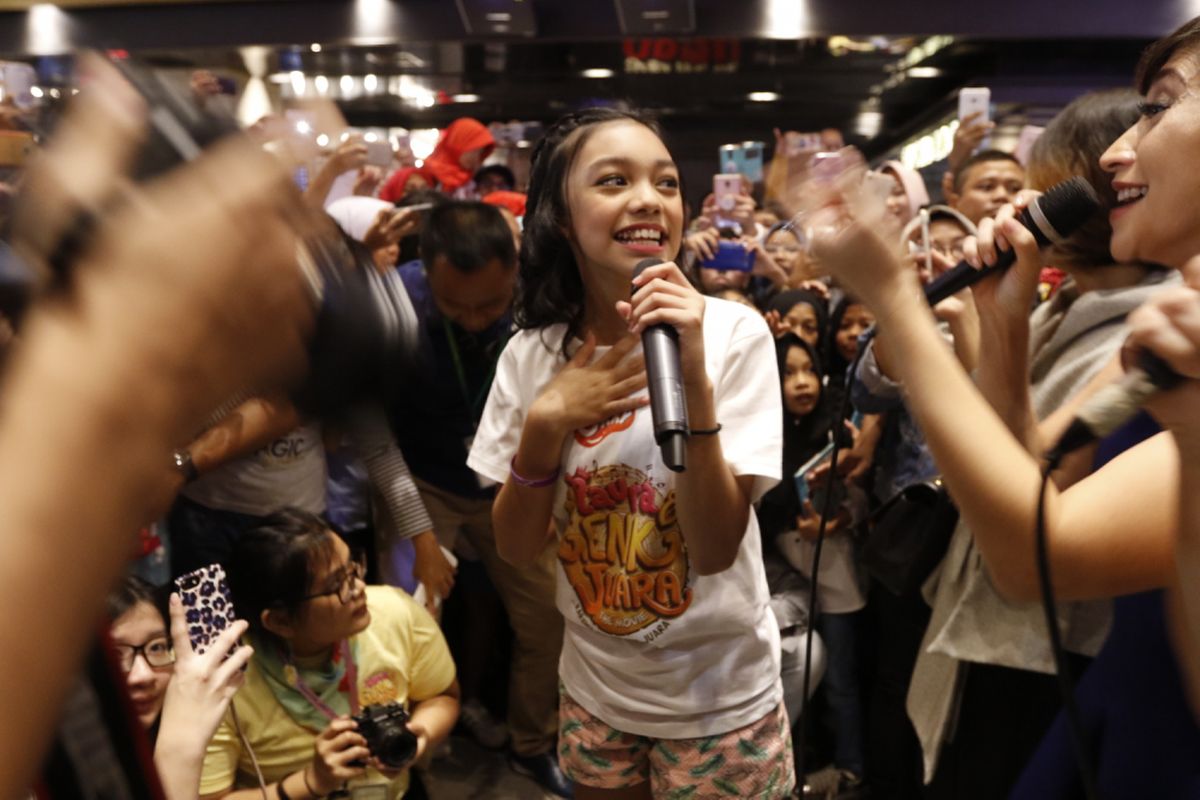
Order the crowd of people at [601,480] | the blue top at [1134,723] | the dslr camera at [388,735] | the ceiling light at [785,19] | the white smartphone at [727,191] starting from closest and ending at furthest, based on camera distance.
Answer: the crowd of people at [601,480]
the blue top at [1134,723]
the dslr camera at [388,735]
the white smartphone at [727,191]
the ceiling light at [785,19]

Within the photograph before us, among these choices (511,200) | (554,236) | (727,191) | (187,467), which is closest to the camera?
(554,236)

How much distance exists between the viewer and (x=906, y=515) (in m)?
1.80

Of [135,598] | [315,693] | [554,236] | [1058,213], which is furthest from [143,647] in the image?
[1058,213]

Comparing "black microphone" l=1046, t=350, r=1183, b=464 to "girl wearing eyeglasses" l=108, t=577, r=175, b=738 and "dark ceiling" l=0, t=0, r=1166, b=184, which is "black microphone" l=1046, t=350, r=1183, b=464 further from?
"dark ceiling" l=0, t=0, r=1166, b=184

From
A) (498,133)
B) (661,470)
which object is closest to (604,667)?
(661,470)

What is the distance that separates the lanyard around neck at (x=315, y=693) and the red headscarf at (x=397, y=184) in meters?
2.82

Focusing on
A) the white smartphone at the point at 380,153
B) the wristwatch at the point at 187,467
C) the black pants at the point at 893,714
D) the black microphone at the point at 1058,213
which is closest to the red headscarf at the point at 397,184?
the white smartphone at the point at 380,153

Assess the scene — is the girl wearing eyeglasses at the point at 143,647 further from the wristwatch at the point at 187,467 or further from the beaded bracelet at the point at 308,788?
the wristwatch at the point at 187,467

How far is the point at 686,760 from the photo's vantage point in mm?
1307

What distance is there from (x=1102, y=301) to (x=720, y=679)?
80 centimetres

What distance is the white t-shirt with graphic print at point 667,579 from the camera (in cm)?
130

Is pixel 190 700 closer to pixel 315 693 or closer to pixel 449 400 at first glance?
pixel 315 693

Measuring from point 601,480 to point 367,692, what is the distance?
0.83m

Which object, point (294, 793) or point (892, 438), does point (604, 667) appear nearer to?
point (294, 793)
